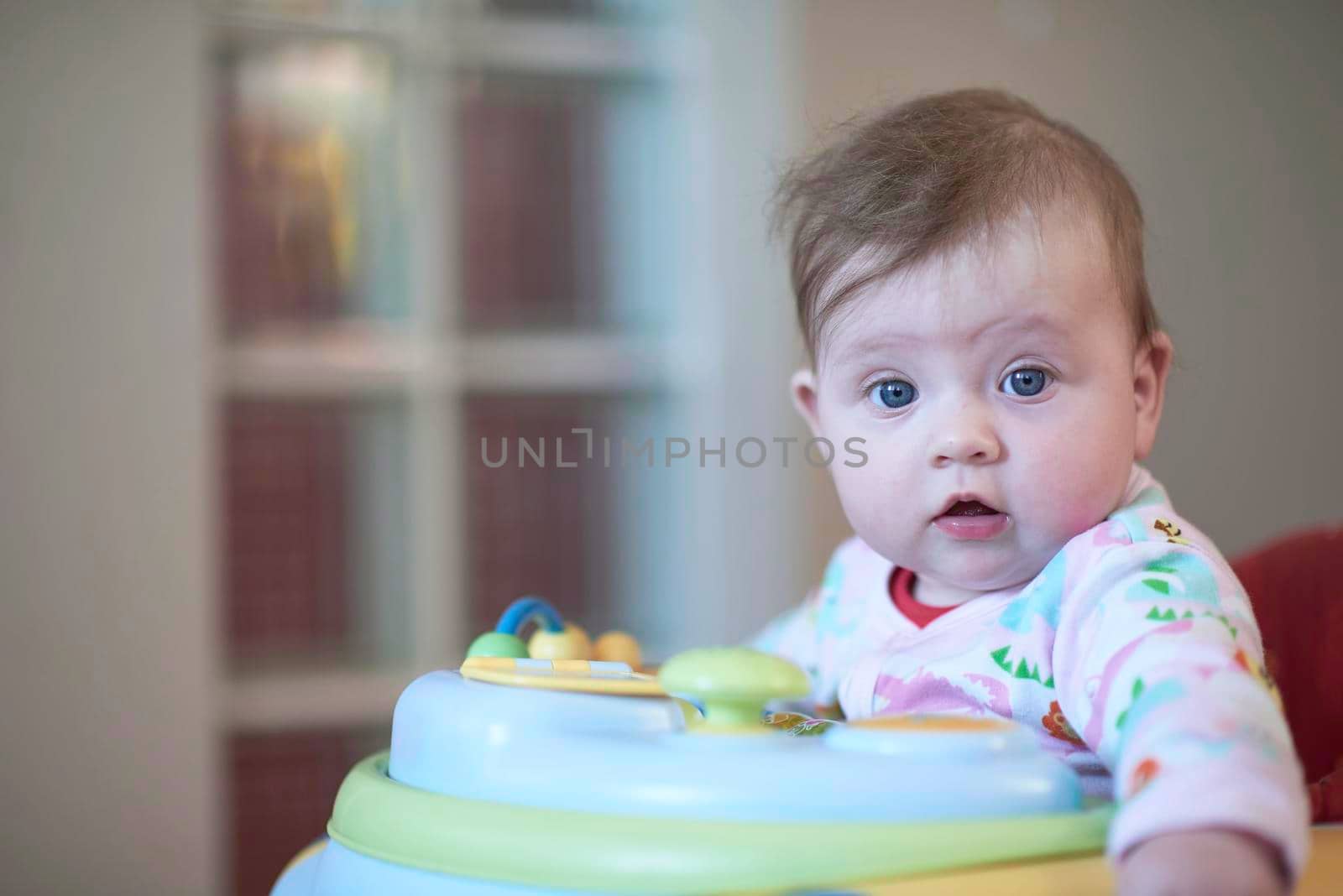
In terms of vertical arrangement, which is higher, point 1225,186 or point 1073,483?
point 1225,186

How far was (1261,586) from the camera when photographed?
0.89 meters

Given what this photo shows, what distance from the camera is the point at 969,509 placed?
71cm

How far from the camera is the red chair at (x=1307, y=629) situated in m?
0.83

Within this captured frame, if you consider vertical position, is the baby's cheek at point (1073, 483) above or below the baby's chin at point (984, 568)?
above

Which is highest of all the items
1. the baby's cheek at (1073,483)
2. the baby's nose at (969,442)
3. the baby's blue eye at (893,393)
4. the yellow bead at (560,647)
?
the baby's blue eye at (893,393)

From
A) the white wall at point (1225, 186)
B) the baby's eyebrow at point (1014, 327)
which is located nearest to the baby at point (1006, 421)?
the baby's eyebrow at point (1014, 327)

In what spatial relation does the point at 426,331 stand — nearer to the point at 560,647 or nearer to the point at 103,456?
the point at 103,456

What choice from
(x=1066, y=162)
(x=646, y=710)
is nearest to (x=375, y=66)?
(x=1066, y=162)

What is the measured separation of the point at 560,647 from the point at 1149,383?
384mm

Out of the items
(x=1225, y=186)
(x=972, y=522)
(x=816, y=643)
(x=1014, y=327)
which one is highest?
(x=1225, y=186)

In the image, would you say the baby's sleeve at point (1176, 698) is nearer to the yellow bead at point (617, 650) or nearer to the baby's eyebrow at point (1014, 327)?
the baby's eyebrow at point (1014, 327)

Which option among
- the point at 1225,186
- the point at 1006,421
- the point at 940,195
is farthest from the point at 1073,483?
the point at 1225,186

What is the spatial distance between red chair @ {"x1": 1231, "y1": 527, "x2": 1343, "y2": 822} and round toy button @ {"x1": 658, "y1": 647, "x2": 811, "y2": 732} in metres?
0.42

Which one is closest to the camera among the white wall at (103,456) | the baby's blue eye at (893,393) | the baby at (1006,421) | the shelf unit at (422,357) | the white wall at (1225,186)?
the baby at (1006,421)
